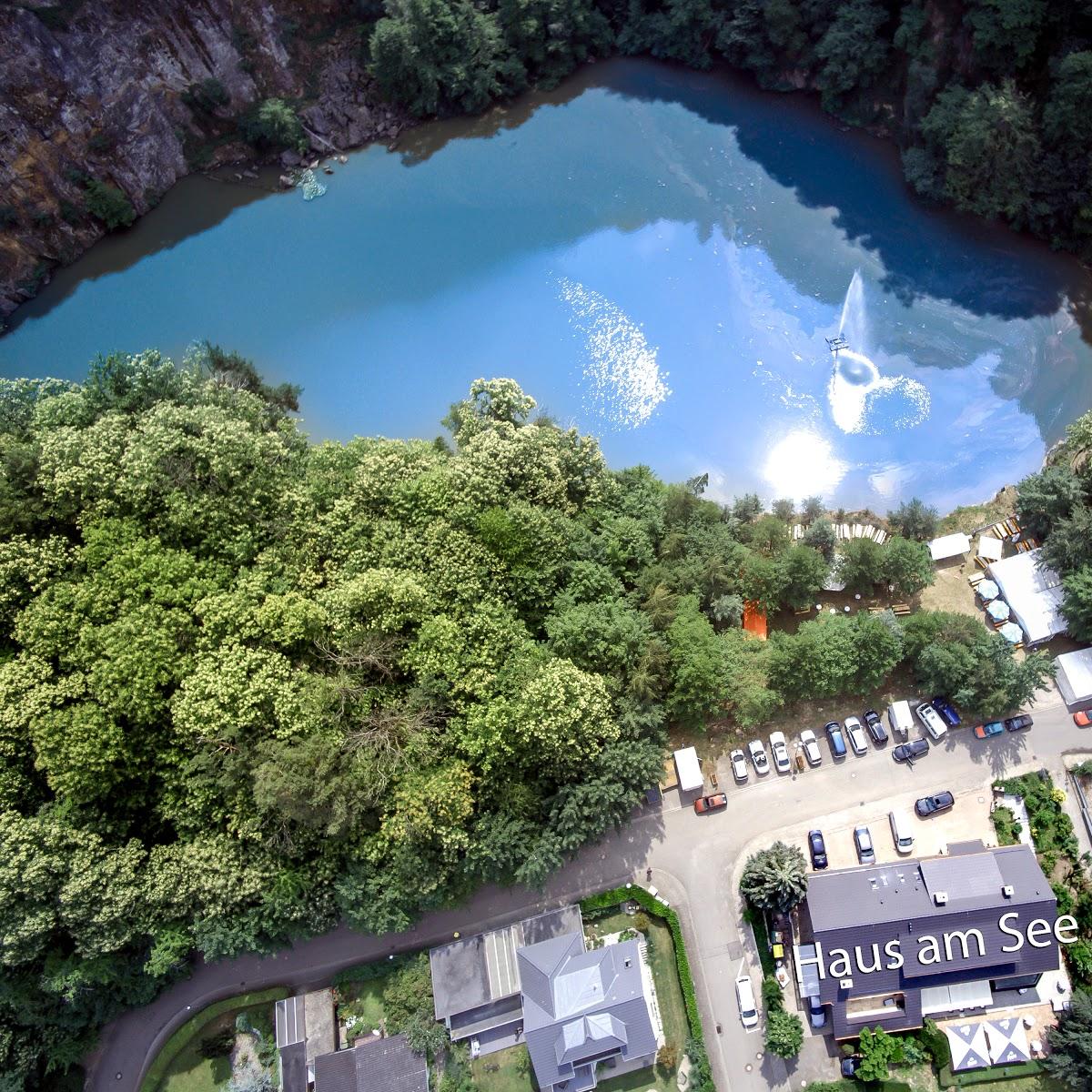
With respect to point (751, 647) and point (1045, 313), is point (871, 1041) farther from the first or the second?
point (1045, 313)

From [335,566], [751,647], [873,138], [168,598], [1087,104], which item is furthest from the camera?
[873,138]

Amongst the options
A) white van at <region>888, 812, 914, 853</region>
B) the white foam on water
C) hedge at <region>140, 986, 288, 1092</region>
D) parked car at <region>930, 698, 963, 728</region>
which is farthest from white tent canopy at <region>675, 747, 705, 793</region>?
hedge at <region>140, 986, 288, 1092</region>

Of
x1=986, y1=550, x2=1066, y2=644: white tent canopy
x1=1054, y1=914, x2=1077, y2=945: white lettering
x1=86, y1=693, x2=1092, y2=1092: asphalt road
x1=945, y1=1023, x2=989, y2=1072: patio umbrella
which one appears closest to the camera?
x1=945, y1=1023, x2=989, y2=1072: patio umbrella

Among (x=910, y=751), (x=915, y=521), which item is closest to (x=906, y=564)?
(x=915, y=521)

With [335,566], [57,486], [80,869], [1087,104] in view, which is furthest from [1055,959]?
[57,486]

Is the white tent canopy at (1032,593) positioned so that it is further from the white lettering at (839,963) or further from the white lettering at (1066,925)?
the white lettering at (839,963)

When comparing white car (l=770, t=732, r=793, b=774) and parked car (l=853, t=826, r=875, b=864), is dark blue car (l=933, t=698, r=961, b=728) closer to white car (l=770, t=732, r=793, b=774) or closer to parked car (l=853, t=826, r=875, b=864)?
parked car (l=853, t=826, r=875, b=864)

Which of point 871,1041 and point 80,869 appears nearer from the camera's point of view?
point 80,869

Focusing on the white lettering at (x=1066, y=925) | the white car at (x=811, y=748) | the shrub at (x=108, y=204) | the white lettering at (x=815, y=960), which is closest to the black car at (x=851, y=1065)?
the white lettering at (x=815, y=960)
